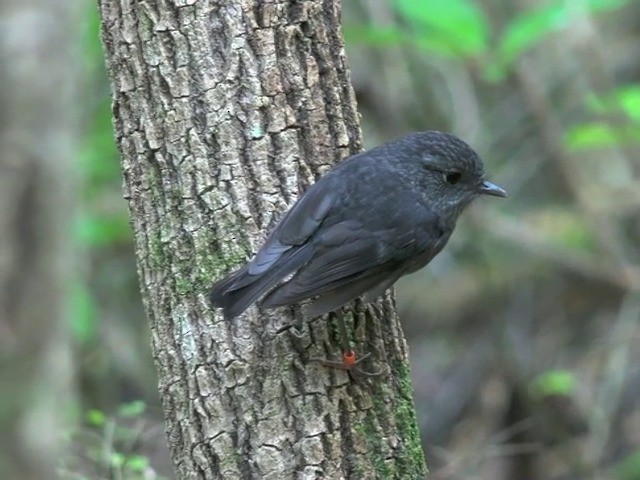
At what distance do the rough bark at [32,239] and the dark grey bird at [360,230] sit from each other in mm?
520

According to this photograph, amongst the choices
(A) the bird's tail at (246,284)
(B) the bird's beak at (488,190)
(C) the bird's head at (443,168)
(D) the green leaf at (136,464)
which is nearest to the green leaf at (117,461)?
(D) the green leaf at (136,464)

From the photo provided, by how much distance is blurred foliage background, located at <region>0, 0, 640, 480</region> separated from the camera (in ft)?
22.7

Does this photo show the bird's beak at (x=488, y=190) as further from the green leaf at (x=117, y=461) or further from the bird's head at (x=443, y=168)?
the green leaf at (x=117, y=461)

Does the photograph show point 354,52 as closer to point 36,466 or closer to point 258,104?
point 258,104

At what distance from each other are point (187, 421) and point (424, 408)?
16.8ft

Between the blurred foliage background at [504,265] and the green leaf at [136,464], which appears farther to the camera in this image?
the blurred foliage background at [504,265]

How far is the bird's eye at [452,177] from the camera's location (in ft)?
12.8

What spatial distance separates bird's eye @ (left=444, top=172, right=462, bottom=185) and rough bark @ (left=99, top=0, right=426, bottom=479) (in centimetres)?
44

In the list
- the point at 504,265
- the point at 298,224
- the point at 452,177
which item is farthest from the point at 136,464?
the point at 504,265

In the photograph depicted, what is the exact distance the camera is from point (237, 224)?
3.54 meters

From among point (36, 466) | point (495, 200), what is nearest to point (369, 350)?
point (36, 466)

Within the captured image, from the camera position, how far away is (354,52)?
8031mm

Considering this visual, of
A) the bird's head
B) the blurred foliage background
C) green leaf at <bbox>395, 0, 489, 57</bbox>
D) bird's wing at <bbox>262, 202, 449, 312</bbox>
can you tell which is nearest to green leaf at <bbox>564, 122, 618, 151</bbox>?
the blurred foliage background

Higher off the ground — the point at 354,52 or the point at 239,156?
the point at 354,52
